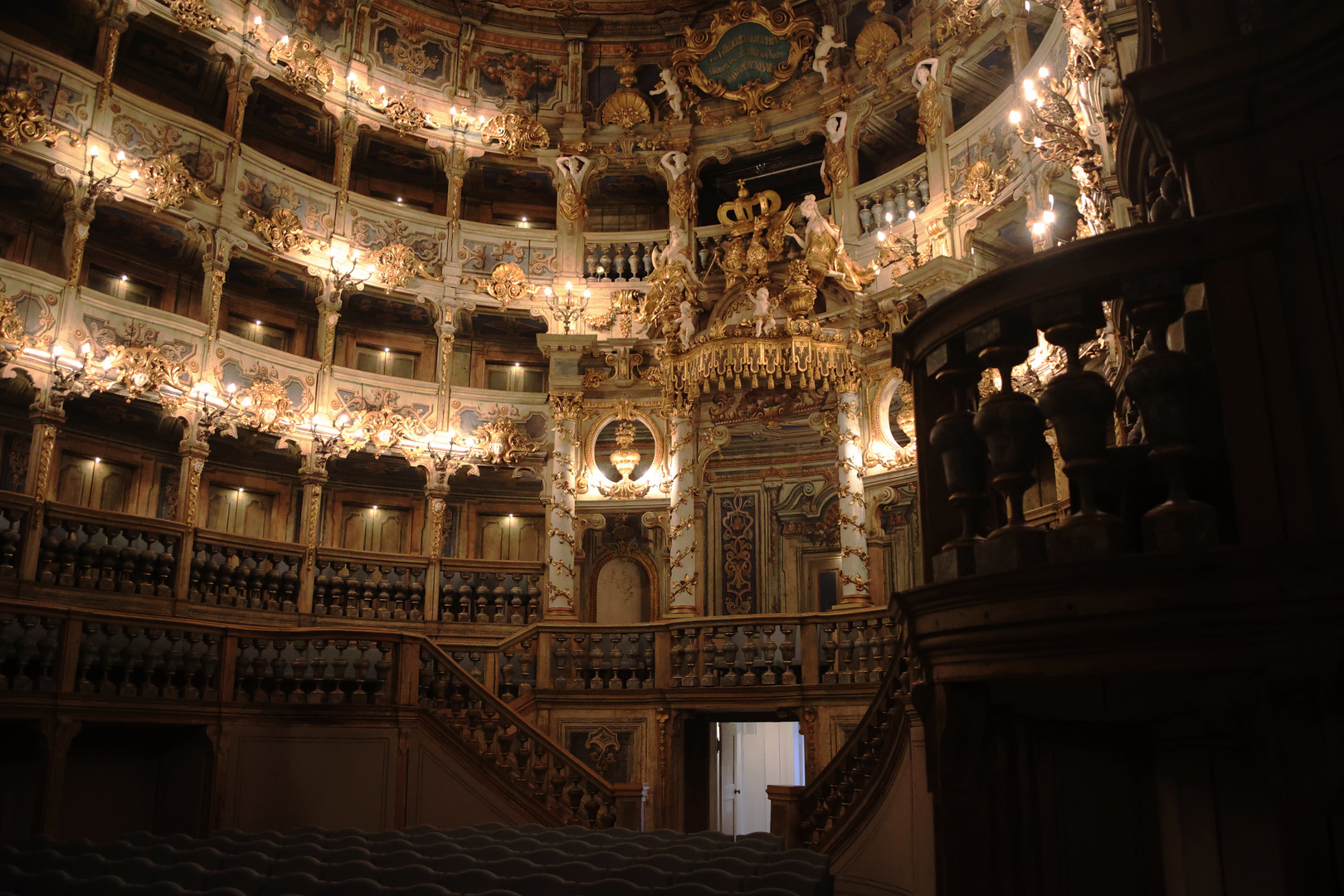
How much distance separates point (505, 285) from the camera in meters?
18.6

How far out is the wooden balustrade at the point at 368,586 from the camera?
16.6m

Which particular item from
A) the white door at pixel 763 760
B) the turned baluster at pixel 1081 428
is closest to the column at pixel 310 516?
the white door at pixel 763 760

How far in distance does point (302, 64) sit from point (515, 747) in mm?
13201

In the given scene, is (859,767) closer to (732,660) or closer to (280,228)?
(732,660)

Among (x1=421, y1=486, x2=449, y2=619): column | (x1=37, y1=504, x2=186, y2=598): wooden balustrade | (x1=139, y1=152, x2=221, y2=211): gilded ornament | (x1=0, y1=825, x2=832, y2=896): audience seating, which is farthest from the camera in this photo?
(x1=421, y1=486, x2=449, y2=619): column

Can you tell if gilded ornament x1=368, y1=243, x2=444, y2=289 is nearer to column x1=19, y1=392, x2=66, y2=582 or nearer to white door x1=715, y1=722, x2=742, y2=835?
column x1=19, y1=392, x2=66, y2=582

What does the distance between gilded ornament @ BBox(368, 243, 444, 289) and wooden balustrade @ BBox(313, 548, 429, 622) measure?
200 inches

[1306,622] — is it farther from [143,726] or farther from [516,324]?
[516,324]

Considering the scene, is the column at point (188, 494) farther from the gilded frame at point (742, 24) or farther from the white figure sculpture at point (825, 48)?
the white figure sculpture at point (825, 48)

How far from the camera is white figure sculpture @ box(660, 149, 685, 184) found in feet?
60.7

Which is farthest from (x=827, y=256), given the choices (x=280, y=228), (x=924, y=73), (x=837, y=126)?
(x=280, y=228)

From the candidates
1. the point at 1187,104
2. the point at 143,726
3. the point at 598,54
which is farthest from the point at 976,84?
the point at 143,726

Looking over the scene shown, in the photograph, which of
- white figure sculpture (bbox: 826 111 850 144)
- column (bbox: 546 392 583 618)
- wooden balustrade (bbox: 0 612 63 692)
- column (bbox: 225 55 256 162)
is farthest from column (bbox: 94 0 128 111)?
white figure sculpture (bbox: 826 111 850 144)

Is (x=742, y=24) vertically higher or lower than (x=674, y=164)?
higher
